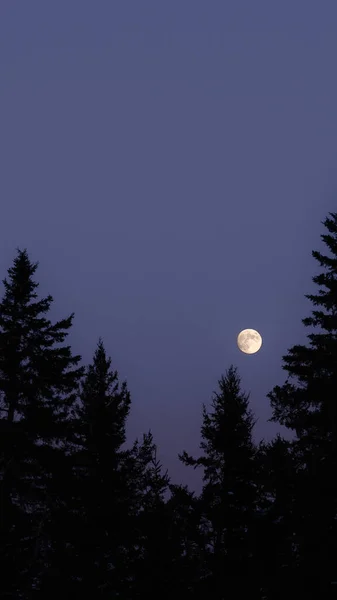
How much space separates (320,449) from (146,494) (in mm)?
10488

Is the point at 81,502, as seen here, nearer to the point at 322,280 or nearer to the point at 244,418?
the point at 244,418

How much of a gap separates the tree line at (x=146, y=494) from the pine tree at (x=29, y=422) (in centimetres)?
4

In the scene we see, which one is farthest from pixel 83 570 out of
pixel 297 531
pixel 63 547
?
pixel 297 531

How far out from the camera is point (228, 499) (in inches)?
944

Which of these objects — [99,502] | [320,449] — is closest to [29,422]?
[99,502]

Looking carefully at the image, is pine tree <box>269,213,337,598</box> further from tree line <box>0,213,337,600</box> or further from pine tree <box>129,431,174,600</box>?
pine tree <box>129,431,174,600</box>

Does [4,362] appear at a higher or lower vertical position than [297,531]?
higher

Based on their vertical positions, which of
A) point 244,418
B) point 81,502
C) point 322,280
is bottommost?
point 81,502

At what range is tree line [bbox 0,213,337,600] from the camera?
19.3m

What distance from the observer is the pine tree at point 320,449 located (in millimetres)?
A: 18578

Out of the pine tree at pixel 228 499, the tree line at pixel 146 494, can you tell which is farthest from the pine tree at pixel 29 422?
the pine tree at pixel 228 499

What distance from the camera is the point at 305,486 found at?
61.7 feet

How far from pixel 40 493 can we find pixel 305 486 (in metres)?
8.35

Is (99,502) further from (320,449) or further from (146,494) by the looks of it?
(320,449)
